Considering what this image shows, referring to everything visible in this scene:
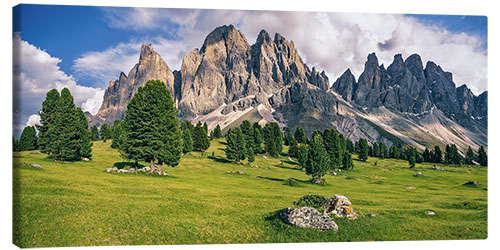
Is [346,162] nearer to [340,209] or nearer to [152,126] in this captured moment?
[152,126]

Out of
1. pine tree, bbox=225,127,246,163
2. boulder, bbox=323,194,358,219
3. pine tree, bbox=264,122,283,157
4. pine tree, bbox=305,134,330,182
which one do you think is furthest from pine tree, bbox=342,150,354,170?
boulder, bbox=323,194,358,219

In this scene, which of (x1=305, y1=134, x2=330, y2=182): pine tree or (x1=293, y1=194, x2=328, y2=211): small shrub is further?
(x1=305, y1=134, x2=330, y2=182): pine tree

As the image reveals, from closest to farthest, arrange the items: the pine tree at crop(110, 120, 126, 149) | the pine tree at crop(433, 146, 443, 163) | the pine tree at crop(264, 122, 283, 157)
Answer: the pine tree at crop(110, 120, 126, 149), the pine tree at crop(264, 122, 283, 157), the pine tree at crop(433, 146, 443, 163)

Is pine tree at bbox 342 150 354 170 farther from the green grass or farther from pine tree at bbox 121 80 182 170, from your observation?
pine tree at bbox 121 80 182 170

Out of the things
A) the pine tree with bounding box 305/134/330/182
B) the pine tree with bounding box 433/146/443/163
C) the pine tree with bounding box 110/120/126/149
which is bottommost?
the pine tree with bounding box 433/146/443/163

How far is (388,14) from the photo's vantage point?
2344 cm

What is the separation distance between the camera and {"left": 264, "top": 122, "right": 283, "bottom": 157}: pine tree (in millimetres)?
91287

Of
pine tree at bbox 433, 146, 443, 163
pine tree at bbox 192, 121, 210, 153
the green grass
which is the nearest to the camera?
the green grass

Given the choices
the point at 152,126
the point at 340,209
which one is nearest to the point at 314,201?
the point at 340,209

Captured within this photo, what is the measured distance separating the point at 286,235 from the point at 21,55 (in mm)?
20527

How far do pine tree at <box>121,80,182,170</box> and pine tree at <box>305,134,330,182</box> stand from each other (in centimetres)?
2228

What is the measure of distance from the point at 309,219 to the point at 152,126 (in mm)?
24401
